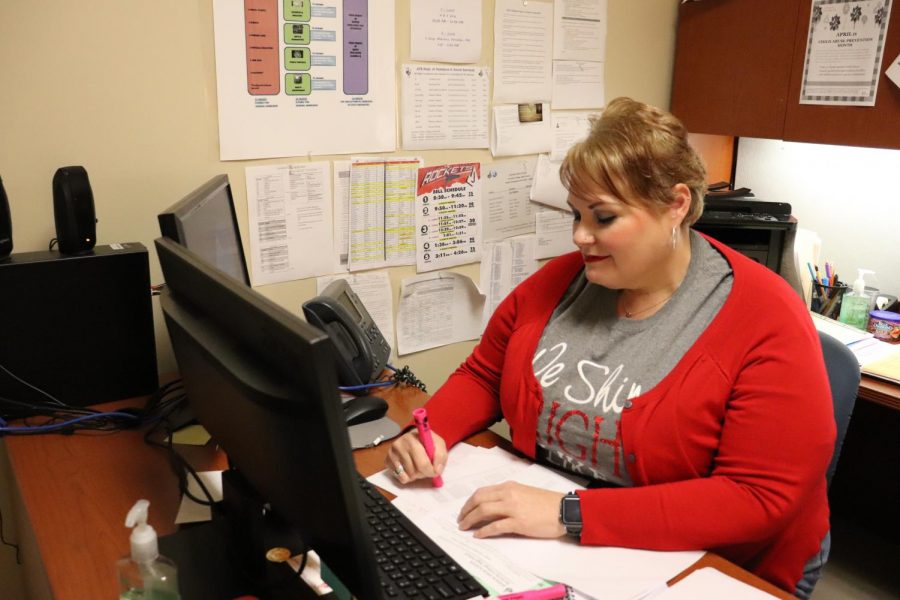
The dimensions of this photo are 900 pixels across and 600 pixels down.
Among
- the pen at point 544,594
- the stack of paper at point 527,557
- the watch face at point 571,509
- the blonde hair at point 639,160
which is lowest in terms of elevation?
the stack of paper at point 527,557

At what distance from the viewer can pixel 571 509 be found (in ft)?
3.76

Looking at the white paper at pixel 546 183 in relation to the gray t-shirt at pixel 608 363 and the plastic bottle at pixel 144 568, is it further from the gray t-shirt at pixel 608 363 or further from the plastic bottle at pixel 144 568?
the plastic bottle at pixel 144 568

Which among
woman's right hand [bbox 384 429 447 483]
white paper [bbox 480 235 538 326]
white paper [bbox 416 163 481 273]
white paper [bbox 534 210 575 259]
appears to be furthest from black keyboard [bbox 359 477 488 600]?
white paper [bbox 534 210 575 259]

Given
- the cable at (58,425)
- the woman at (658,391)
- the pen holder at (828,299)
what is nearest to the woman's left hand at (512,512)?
the woman at (658,391)

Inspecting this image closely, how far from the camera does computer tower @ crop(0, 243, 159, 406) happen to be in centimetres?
144

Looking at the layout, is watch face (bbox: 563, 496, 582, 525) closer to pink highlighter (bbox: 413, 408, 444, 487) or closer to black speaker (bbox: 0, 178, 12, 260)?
pink highlighter (bbox: 413, 408, 444, 487)

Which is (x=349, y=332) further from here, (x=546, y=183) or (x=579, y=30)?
(x=579, y=30)

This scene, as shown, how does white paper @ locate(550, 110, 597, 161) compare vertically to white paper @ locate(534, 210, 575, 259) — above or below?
above

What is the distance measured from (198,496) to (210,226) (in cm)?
47

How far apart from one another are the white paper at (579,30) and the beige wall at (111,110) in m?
0.99

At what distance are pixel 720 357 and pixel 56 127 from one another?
1.35m

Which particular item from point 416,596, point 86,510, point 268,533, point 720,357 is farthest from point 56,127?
point 720,357

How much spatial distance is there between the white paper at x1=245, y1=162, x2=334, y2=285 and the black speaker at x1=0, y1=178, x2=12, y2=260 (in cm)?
51

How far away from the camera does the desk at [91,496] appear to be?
1056 mm
